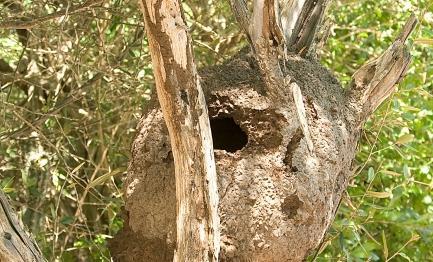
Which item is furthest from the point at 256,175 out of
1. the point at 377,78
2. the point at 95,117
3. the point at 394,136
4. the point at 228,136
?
the point at 394,136

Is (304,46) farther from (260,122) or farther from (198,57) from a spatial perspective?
(198,57)

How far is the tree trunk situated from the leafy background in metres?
0.93

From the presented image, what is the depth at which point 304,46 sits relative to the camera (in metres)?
2.59

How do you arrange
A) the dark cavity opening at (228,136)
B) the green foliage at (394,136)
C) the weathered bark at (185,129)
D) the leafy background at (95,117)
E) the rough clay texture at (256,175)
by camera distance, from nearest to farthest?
the weathered bark at (185,129) → the rough clay texture at (256,175) → the dark cavity opening at (228,136) → the leafy background at (95,117) → the green foliage at (394,136)

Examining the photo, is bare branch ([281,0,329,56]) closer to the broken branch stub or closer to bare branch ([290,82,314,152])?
the broken branch stub

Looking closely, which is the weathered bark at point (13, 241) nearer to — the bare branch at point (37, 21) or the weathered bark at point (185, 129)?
the weathered bark at point (185, 129)

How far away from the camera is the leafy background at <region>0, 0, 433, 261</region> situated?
3486 millimetres

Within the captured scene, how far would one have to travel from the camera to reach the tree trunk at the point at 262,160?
2.18m

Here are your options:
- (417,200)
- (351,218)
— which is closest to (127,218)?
(351,218)

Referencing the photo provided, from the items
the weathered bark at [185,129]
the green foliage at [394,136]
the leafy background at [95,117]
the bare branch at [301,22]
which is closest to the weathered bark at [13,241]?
the weathered bark at [185,129]

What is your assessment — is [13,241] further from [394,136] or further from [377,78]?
[394,136]

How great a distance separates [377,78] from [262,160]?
532 mm

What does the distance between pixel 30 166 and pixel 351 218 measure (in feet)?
4.56

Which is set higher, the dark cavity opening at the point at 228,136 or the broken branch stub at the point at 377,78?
the broken branch stub at the point at 377,78
